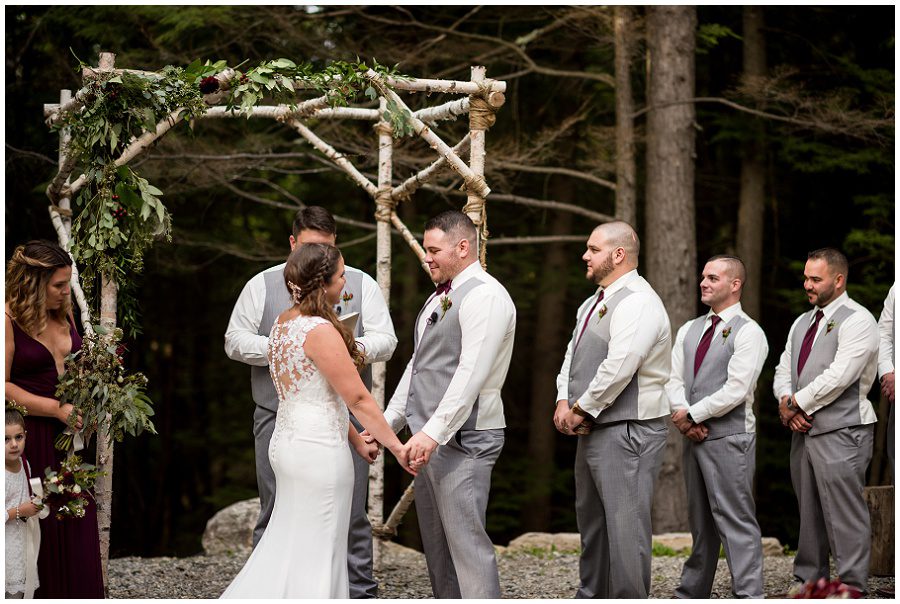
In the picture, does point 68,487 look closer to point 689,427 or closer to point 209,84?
point 209,84

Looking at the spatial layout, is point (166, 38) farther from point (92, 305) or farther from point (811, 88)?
point (811, 88)

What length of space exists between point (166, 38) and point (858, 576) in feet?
28.4

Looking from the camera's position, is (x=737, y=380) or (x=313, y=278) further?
(x=737, y=380)

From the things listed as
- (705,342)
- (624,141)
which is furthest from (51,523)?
(624,141)

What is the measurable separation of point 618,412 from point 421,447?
115 centimetres

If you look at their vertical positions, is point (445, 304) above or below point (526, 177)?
below

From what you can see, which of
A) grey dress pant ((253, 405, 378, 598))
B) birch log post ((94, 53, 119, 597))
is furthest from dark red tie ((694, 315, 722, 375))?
birch log post ((94, 53, 119, 597))

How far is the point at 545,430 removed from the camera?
14.8 m

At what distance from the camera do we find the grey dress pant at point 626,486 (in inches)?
205

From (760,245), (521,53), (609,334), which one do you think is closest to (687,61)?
(521,53)

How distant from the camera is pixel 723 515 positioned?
598 centimetres

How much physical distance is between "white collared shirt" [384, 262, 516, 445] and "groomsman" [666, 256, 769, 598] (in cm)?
168

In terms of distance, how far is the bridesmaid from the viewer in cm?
504

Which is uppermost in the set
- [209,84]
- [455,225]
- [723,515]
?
[209,84]
